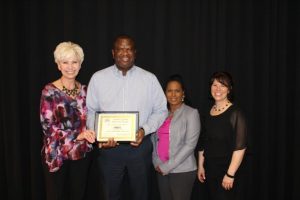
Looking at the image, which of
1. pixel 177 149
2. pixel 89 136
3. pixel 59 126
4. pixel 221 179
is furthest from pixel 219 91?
pixel 59 126

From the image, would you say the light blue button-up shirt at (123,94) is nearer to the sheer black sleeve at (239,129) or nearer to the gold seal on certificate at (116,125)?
the gold seal on certificate at (116,125)

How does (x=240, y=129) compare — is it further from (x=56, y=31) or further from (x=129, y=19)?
(x=56, y=31)

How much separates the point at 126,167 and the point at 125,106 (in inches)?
22.7

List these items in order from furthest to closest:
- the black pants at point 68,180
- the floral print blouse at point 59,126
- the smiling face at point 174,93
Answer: the smiling face at point 174,93, the black pants at point 68,180, the floral print blouse at point 59,126

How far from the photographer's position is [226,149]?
8.20ft

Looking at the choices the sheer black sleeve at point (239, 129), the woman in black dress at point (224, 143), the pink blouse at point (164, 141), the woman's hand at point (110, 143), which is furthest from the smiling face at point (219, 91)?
the woman's hand at point (110, 143)

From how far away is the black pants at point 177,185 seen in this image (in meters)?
2.65

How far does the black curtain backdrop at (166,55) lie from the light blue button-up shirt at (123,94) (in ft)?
2.62

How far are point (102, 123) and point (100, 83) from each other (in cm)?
38

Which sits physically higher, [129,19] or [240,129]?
[129,19]

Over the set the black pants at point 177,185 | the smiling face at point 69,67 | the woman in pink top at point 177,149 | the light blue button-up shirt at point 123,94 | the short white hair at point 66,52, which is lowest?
the black pants at point 177,185

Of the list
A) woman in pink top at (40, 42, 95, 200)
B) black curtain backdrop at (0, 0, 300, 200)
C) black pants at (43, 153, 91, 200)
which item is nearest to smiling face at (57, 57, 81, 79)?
woman in pink top at (40, 42, 95, 200)

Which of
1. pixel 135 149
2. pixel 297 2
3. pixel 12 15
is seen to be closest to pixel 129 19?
pixel 12 15

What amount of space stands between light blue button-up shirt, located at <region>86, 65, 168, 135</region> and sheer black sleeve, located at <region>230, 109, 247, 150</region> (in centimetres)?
66
